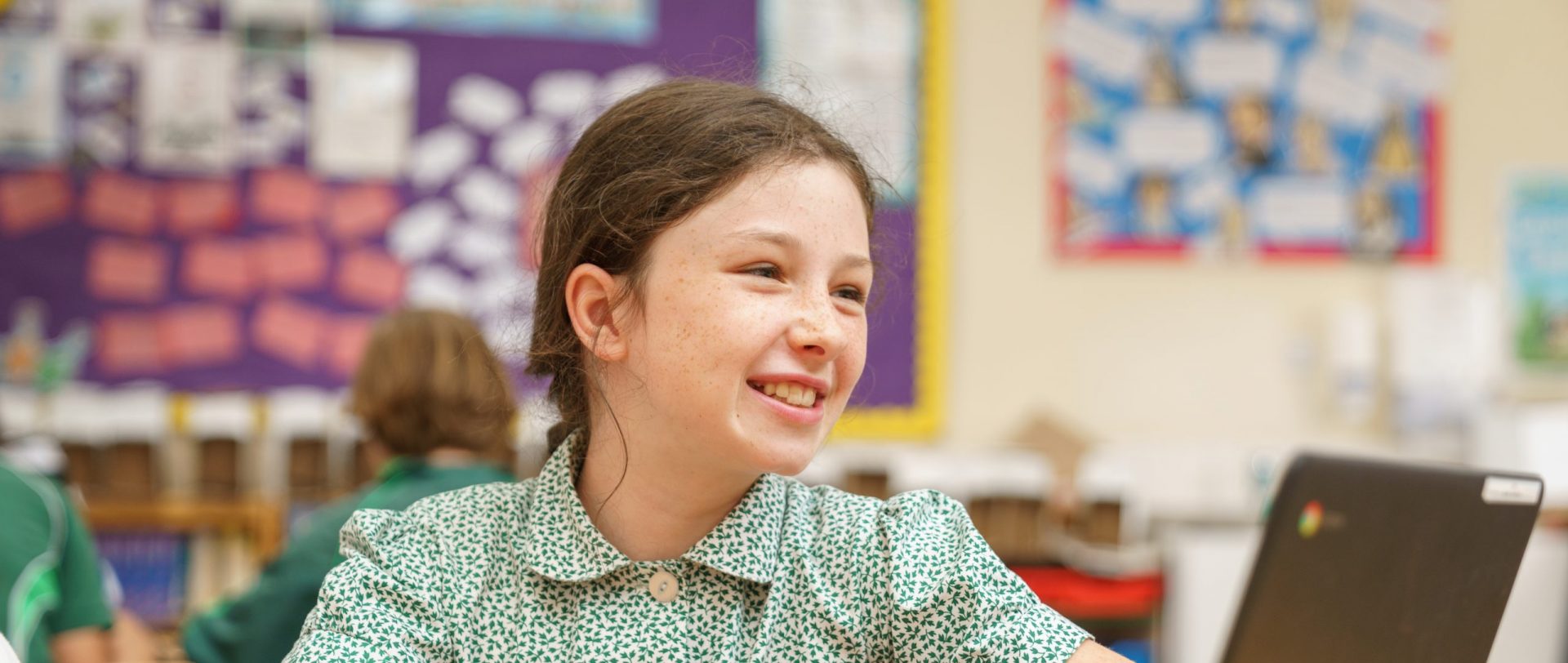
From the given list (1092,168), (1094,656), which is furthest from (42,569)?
(1092,168)

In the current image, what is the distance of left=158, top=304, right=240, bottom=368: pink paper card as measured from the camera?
3607 millimetres

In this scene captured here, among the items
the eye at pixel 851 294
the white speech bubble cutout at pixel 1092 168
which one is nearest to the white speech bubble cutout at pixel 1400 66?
the white speech bubble cutout at pixel 1092 168

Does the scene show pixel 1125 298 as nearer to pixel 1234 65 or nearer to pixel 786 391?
pixel 1234 65

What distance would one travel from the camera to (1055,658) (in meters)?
0.95

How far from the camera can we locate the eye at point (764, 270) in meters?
1.03

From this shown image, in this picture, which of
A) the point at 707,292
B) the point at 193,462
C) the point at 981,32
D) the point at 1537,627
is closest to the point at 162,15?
the point at 193,462

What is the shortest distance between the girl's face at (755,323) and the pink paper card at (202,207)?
2.91 m

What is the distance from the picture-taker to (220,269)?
143 inches

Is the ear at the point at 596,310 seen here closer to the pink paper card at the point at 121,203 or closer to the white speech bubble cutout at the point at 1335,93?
the pink paper card at the point at 121,203

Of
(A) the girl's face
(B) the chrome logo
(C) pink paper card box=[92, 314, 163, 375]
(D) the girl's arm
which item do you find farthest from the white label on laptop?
(C) pink paper card box=[92, 314, 163, 375]

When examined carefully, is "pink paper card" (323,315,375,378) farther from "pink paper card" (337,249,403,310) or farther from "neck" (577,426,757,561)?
"neck" (577,426,757,561)

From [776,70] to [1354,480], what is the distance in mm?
676

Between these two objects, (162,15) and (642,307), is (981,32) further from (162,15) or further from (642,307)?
(642,307)

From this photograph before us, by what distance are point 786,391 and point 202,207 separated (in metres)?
3.04
